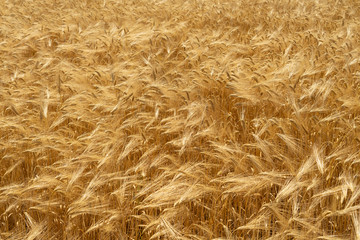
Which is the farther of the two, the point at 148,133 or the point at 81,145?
the point at 148,133

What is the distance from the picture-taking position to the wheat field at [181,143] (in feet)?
4.61

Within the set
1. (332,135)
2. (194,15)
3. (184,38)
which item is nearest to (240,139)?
(332,135)

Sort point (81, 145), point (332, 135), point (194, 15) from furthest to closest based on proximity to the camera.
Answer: point (194, 15), point (332, 135), point (81, 145)

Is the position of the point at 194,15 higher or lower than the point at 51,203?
lower

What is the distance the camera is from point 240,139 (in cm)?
201

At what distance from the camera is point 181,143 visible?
174 cm

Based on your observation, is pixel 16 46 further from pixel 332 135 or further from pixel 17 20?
pixel 332 135

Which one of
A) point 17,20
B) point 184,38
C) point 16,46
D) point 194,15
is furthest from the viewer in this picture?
point 194,15

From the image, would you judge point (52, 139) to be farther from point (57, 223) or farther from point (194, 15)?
point (194, 15)

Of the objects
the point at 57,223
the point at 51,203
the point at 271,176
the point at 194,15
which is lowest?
the point at 194,15

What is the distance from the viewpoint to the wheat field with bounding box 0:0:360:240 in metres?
1.40

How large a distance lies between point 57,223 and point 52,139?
1.47ft

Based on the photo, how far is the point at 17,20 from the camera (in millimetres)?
4379

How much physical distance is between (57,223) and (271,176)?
871mm
